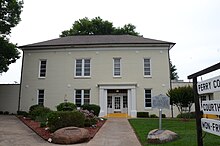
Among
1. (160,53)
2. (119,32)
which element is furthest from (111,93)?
(119,32)

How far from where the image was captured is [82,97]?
87.0 ft

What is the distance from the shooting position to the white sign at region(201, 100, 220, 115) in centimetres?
421

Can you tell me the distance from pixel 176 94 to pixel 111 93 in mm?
9485

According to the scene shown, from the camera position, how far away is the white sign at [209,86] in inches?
165

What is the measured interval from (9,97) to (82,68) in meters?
9.52

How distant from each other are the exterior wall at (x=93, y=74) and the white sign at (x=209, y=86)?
68.4 feet

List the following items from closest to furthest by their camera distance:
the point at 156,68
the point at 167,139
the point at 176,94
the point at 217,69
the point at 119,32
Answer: the point at 217,69
the point at 167,139
the point at 176,94
the point at 156,68
the point at 119,32

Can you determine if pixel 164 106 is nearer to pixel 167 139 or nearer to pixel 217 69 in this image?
pixel 167 139

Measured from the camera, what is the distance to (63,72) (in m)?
27.3

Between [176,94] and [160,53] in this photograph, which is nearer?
[176,94]

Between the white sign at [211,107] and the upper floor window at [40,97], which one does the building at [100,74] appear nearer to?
the upper floor window at [40,97]

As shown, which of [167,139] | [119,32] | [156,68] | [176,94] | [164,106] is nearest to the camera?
[167,139]

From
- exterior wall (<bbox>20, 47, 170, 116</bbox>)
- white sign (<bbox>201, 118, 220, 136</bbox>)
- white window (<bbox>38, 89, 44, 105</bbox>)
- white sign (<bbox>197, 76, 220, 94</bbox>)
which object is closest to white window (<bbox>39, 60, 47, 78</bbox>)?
exterior wall (<bbox>20, 47, 170, 116</bbox>)

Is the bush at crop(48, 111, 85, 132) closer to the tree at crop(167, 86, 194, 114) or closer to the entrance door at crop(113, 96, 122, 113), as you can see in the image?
the tree at crop(167, 86, 194, 114)
